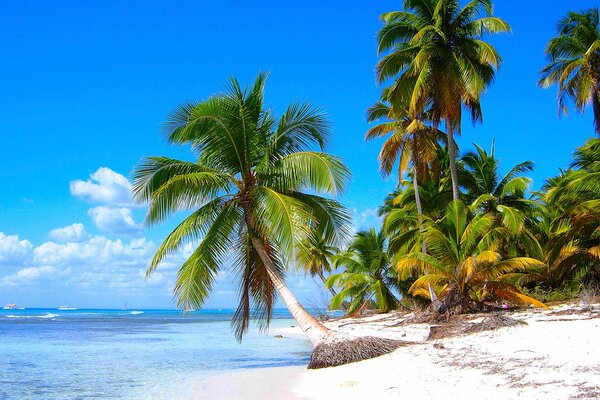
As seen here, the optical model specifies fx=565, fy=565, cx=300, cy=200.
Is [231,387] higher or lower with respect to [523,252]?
lower

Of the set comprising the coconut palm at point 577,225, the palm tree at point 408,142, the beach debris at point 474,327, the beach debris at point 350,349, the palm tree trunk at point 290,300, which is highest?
the palm tree at point 408,142

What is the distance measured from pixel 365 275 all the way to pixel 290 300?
13.8 meters

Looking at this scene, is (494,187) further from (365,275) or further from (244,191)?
(244,191)

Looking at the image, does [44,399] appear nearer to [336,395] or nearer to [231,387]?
[231,387]

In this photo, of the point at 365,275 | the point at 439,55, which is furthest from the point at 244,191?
the point at 365,275

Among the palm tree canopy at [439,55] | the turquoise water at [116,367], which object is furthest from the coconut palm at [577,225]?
the turquoise water at [116,367]

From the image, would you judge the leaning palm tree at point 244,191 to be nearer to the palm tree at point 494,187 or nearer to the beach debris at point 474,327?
the beach debris at point 474,327

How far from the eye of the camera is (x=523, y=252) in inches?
907

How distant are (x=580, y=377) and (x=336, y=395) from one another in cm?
388

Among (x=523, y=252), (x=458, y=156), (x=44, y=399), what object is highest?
(x=458, y=156)

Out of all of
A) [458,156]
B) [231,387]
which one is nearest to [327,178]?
[231,387]

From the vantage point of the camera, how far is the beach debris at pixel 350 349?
41.8 ft

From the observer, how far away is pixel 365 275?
2728 centimetres

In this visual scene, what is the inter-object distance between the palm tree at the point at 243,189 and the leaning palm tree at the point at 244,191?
0.02 meters
